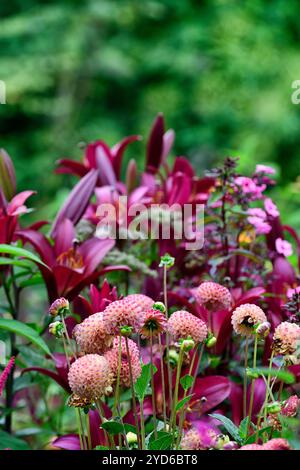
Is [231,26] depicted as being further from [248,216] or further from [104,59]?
[248,216]

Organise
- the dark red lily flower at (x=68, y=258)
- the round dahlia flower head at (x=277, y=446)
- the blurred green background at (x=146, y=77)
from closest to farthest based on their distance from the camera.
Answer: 1. the round dahlia flower head at (x=277, y=446)
2. the dark red lily flower at (x=68, y=258)
3. the blurred green background at (x=146, y=77)

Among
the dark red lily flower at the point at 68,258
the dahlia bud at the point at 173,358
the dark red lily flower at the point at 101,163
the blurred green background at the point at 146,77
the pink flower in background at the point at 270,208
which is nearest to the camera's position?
the dahlia bud at the point at 173,358

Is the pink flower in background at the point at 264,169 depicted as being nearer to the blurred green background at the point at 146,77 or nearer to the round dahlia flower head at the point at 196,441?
the round dahlia flower head at the point at 196,441

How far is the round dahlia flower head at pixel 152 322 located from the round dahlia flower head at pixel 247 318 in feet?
0.28

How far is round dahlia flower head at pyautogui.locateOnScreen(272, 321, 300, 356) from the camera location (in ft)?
2.38

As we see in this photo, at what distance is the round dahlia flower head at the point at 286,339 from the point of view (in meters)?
0.72

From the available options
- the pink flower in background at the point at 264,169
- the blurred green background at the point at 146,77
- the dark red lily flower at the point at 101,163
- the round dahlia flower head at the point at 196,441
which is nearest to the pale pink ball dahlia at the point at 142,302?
the round dahlia flower head at the point at 196,441

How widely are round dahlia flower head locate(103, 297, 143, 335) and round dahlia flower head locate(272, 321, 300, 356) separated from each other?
15 centimetres

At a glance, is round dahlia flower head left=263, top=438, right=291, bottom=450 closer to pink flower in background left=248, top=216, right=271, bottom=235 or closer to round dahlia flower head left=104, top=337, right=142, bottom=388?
round dahlia flower head left=104, top=337, right=142, bottom=388

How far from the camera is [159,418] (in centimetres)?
97

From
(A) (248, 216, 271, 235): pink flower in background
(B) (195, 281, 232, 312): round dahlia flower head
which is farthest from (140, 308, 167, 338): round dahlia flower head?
(A) (248, 216, 271, 235): pink flower in background

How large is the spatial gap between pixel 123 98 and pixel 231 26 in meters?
1.26

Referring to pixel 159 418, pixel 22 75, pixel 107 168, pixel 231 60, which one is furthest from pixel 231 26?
pixel 159 418

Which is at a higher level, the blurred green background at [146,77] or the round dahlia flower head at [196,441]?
the blurred green background at [146,77]
